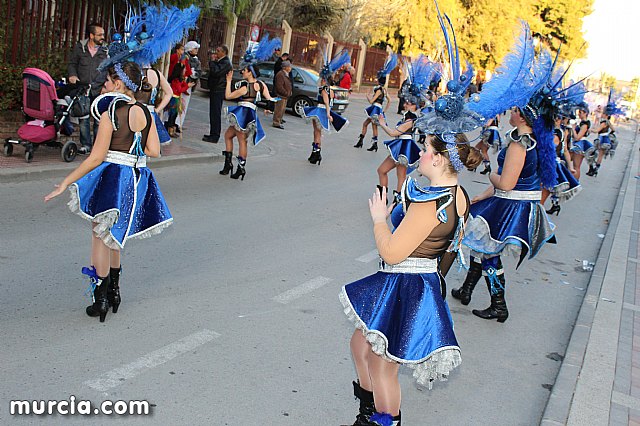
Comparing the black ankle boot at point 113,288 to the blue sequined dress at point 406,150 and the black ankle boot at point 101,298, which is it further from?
the blue sequined dress at point 406,150

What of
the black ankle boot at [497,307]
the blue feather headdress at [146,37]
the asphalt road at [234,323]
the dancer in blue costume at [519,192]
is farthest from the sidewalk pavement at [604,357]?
the blue feather headdress at [146,37]

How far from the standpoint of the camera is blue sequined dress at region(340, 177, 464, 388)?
11.8 ft

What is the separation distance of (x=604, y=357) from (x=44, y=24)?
10.7 metres

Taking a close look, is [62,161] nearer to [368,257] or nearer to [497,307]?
[368,257]

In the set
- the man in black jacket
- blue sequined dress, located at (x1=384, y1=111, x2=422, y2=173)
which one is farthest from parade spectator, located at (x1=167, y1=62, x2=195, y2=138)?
blue sequined dress, located at (x1=384, y1=111, x2=422, y2=173)

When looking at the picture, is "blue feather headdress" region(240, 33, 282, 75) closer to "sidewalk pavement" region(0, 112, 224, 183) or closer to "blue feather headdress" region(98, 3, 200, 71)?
"sidewalk pavement" region(0, 112, 224, 183)

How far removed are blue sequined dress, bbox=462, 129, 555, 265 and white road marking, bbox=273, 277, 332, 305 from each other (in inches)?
61.5

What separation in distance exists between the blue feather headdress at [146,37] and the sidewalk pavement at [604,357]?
4004mm

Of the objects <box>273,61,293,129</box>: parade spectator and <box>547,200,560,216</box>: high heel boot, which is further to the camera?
<box>273,61,293,129</box>: parade spectator

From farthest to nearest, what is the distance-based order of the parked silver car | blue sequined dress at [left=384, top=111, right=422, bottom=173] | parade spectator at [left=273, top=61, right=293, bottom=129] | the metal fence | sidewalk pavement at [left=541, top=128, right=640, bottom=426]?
the parked silver car < parade spectator at [left=273, top=61, right=293, bottom=129] < the metal fence < blue sequined dress at [left=384, top=111, right=422, bottom=173] < sidewalk pavement at [left=541, top=128, right=640, bottom=426]

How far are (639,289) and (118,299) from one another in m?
6.17

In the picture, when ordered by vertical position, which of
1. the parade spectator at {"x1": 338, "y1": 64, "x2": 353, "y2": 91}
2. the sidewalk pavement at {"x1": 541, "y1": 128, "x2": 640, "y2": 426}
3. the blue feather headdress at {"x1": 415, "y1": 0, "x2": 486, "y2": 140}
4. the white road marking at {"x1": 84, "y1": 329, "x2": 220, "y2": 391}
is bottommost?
the white road marking at {"x1": 84, "y1": 329, "x2": 220, "y2": 391}

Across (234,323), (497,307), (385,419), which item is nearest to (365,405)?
(385,419)

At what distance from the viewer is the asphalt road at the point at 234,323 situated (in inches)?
176
